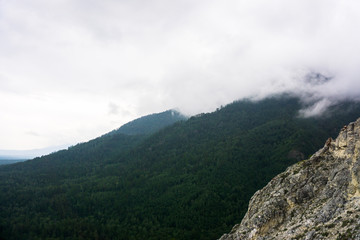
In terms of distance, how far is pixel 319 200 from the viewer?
3803cm

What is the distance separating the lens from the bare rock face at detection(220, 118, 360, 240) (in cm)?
3036

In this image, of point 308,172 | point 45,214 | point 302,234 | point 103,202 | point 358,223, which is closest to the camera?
point 358,223

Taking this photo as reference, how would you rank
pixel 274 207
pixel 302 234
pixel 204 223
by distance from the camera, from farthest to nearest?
pixel 204 223, pixel 274 207, pixel 302 234

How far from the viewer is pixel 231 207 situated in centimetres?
16725

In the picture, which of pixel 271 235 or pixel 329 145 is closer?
pixel 271 235

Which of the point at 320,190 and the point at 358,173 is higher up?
the point at 358,173

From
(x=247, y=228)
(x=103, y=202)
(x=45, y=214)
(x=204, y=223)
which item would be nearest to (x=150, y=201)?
(x=103, y=202)

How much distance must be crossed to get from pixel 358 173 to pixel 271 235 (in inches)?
626

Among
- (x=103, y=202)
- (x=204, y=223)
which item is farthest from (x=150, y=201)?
(x=204, y=223)

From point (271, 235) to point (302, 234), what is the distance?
740 centimetres

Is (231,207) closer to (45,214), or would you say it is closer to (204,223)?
(204,223)

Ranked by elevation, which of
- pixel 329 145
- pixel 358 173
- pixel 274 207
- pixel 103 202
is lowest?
pixel 103 202

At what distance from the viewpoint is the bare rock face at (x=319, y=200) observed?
3036 centimetres

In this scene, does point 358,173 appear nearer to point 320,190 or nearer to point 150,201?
point 320,190
